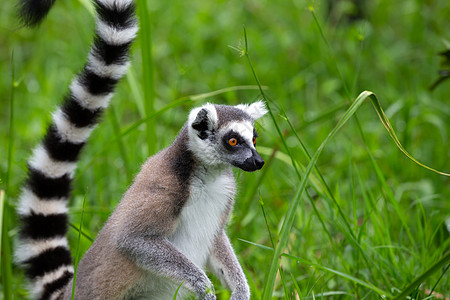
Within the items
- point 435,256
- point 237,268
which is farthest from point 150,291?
point 435,256

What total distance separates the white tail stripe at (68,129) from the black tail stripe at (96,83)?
0.84 ft

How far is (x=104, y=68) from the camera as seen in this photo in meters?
3.33

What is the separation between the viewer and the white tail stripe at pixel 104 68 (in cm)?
333

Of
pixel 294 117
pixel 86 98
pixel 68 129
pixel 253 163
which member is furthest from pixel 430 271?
pixel 294 117

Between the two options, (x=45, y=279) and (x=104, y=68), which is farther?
(x=45, y=279)

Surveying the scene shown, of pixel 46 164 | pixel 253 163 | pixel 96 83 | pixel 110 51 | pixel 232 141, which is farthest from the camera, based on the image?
pixel 46 164

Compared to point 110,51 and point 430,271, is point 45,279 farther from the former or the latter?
point 430,271

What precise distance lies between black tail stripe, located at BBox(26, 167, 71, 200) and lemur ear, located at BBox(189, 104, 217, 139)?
989mm

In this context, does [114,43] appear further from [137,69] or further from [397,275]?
[137,69]

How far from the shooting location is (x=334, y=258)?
4.12 metres

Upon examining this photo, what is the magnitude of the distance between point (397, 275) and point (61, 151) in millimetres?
2187

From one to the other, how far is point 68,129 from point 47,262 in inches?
33.2

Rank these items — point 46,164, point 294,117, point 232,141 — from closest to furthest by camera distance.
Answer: point 232,141 < point 46,164 < point 294,117

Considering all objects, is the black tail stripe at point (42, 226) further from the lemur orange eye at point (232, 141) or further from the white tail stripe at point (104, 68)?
the lemur orange eye at point (232, 141)
